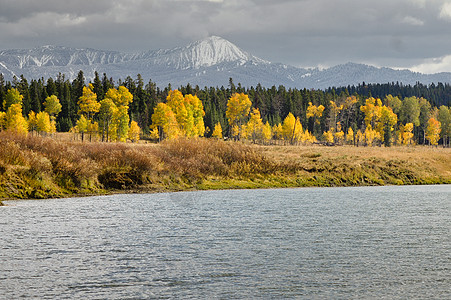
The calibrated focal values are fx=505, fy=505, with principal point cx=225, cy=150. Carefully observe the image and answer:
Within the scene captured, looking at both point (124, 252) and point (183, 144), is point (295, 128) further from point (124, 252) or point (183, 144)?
point (124, 252)

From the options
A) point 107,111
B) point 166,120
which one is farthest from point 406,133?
point 107,111

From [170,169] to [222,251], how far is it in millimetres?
26974

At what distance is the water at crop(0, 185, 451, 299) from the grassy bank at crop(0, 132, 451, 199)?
4.56 metres

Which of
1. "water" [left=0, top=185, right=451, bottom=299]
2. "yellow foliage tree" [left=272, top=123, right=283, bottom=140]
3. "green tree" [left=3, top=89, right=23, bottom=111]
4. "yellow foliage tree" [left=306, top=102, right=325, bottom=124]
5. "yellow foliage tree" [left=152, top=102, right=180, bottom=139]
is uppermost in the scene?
"green tree" [left=3, top=89, right=23, bottom=111]

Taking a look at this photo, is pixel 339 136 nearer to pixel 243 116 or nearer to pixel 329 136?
pixel 329 136

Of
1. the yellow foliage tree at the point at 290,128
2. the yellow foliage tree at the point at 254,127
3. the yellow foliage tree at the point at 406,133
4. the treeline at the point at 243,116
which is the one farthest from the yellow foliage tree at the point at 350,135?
the yellow foliage tree at the point at 254,127

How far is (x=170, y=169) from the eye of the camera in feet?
146

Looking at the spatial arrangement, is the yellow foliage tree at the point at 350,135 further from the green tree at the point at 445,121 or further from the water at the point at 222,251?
the water at the point at 222,251

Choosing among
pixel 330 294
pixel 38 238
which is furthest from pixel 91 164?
pixel 330 294

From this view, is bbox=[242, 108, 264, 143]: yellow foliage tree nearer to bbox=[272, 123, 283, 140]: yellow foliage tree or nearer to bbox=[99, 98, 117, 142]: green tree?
bbox=[272, 123, 283, 140]: yellow foliage tree

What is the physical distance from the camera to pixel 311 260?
16.8 m

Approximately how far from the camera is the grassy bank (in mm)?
35916

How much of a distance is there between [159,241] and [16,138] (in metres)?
23.9

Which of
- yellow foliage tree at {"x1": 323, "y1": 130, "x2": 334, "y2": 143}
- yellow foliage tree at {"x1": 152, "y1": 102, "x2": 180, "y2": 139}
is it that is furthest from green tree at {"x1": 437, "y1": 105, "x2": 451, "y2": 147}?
yellow foliage tree at {"x1": 152, "y1": 102, "x2": 180, "y2": 139}
